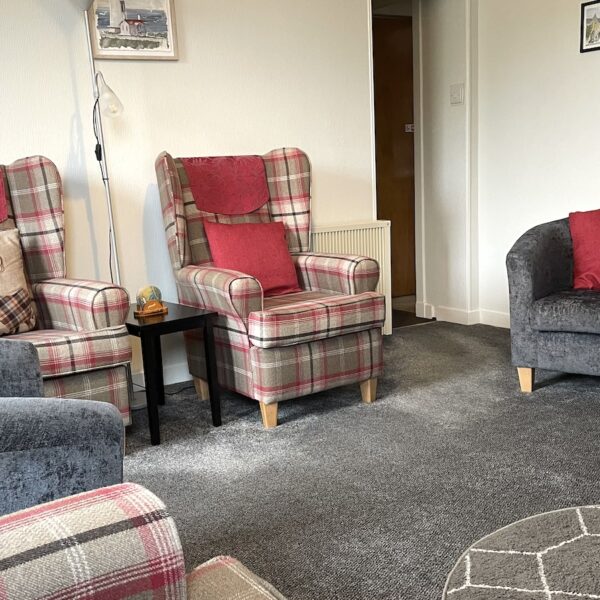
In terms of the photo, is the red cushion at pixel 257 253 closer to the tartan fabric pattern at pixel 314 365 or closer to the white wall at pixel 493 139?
the tartan fabric pattern at pixel 314 365

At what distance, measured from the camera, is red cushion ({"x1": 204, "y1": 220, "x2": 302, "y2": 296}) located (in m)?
3.20

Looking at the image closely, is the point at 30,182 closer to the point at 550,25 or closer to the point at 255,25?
the point at 255,25

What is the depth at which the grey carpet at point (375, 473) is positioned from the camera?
6.04 ft

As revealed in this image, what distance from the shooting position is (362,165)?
4082mm

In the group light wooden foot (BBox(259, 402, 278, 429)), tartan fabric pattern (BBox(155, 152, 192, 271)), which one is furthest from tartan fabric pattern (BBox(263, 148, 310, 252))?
light wooden foot (BBox(259, 402, 278, 429))

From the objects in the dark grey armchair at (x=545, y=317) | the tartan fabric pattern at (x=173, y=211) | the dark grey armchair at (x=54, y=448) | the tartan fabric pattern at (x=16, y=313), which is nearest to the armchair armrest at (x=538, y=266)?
the dark grey armchair at (x=545, y=317)

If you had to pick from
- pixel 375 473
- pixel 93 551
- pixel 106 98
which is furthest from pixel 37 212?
pixel 93 551

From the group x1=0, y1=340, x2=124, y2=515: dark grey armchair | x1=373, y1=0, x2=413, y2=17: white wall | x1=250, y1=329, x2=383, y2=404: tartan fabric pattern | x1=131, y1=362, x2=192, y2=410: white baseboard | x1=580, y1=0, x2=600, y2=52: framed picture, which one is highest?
x1=373, y1=0, x2=413, y2=17: white wall

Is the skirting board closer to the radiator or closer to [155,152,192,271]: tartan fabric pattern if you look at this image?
the radiator

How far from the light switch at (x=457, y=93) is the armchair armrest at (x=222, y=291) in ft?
7.04

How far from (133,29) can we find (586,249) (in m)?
2.24

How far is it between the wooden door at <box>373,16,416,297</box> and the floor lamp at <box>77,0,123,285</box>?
2.37 metres

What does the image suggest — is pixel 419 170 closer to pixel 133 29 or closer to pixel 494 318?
pixel 494 318

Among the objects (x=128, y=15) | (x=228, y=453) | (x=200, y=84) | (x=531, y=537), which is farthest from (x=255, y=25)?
(x=531, y=537)
